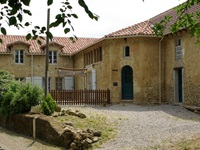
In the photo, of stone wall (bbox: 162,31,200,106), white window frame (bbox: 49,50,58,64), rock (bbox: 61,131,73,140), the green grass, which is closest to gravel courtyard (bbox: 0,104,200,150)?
the green grass

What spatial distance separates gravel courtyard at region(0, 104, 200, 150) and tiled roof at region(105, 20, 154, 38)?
5.72 meters

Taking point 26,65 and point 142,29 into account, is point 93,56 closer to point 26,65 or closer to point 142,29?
point 142,29

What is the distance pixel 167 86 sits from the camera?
24.5m

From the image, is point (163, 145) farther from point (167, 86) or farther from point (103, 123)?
point (167, 86)

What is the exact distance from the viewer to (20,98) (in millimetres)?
19375

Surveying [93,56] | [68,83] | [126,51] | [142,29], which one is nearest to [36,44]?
[68,83]

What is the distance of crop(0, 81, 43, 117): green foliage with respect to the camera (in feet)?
63.8

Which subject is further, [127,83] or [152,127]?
[127,83]

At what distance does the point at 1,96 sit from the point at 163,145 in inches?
513

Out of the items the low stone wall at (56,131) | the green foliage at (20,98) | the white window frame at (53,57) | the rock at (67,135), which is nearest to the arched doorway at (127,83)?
the green foliage at (20,98)

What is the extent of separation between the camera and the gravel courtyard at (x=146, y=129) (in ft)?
42.5

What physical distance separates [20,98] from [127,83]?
8.96m

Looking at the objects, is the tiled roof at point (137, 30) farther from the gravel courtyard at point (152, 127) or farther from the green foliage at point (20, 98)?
the green foliage at point (20, 98)

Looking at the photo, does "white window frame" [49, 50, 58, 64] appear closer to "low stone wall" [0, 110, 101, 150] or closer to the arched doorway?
the arched doorway
